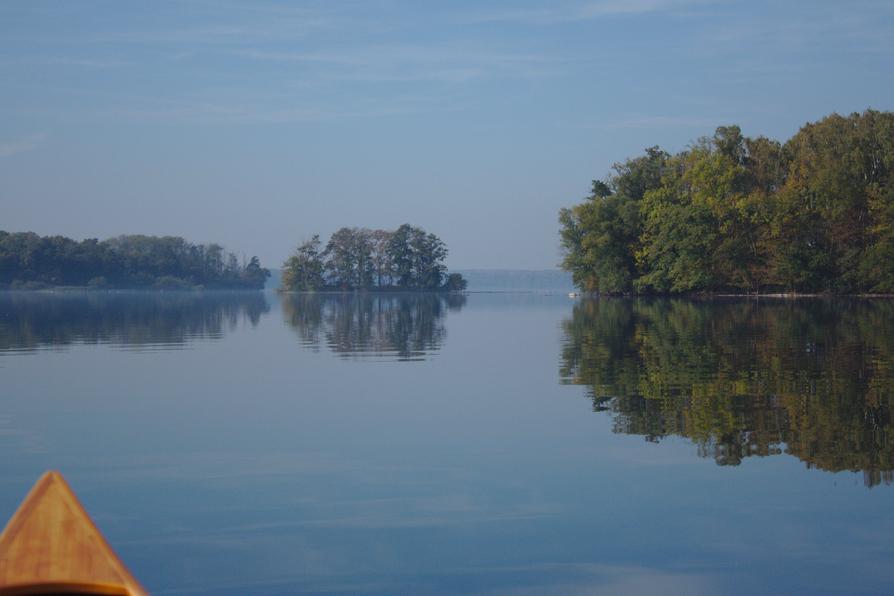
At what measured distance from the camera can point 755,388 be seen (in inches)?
579

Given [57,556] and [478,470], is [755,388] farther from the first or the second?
[57,556]

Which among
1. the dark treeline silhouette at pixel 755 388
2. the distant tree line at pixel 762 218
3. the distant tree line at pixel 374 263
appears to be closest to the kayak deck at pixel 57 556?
the dark treeline silhouette at pixel 755 388

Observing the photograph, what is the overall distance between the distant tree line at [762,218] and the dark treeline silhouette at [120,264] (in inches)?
3229

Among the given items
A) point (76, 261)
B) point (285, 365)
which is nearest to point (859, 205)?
point (285, 365)

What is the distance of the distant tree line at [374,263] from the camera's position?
119625 mm

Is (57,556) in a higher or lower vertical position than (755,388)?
higher

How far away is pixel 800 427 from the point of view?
36.7 ft

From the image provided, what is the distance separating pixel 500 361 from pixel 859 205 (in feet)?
158

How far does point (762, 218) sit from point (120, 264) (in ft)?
324

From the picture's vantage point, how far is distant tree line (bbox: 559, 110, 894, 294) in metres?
60.3

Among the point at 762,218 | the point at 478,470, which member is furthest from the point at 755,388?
the point at 762,218

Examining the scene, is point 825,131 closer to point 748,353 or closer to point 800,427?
point 748,353

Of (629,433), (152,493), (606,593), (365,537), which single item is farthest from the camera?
(629,433)

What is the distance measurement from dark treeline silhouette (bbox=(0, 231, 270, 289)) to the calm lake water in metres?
117
